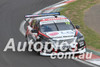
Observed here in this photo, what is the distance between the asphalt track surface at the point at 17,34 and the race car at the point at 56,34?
2.22 feet

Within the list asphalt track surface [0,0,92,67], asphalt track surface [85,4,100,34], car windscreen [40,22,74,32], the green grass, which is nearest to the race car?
car windscreen [40,22,74,32]

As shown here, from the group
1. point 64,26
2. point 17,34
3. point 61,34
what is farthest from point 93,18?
point 61,34

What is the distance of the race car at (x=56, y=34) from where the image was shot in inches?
492

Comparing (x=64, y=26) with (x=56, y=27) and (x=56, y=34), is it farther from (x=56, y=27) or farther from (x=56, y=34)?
(x=56, y=34)

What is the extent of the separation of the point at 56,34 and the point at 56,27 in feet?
2.80

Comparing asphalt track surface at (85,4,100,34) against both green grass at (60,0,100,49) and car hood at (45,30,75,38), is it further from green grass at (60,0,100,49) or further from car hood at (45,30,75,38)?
car hood at (45,30,75,38)

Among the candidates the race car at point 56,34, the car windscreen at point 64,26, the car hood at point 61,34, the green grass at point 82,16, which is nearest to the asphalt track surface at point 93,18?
the green grass at point 82,16

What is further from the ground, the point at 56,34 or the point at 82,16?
the point at 82,16

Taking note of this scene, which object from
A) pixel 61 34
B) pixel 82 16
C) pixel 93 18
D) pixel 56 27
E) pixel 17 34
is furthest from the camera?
pixel 82 16

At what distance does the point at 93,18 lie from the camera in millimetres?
20891

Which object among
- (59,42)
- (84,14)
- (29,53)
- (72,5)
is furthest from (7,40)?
(72,5)

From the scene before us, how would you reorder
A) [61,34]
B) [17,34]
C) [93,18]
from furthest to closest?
[93,18]
[17,34]
[61,34]

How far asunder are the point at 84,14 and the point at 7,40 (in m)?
7.62

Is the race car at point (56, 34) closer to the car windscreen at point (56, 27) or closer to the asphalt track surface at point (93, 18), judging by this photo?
the car windscreen at point (56, 27)
